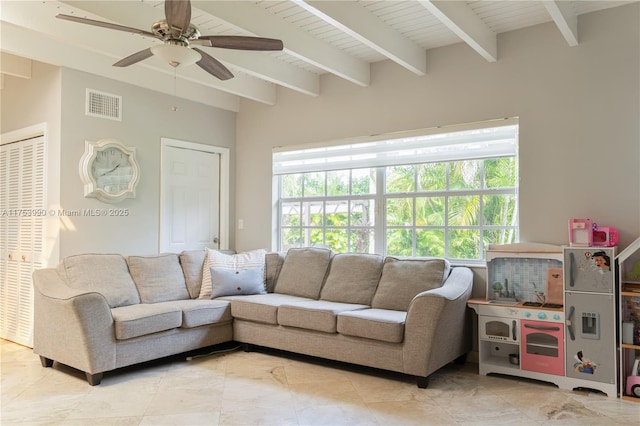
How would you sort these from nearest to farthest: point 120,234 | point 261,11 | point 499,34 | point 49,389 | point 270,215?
point 49,389
point 261,11
point 499,34
point 120,234
point 270,215

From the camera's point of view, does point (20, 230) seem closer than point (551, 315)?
No

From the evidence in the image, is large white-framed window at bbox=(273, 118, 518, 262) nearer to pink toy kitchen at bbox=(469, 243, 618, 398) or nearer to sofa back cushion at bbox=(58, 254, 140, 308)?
pink toy kitchen at bbox=(469, 243, 618, 398)

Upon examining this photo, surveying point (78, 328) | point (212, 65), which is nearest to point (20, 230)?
point (78, 328)

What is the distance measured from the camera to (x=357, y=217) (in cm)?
490

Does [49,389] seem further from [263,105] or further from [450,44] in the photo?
[450,44]

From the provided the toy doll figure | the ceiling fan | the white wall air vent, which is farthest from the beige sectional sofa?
the ceiling fan

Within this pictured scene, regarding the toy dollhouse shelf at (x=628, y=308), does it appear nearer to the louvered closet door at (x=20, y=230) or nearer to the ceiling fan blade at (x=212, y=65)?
the ceiling fan blade at (x=212, y=65)

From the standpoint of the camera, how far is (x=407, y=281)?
4.03 m

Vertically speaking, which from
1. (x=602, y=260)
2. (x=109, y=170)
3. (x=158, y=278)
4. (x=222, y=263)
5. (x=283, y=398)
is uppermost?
(x=109, y=170)

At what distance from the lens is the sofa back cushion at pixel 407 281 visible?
3951mm

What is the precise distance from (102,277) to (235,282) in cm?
113

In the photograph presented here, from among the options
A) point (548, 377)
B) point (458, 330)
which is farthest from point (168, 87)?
point (548, 377)

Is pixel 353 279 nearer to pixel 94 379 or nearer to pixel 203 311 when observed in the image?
pixel 203 311

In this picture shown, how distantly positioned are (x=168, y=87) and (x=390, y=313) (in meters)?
3.19
